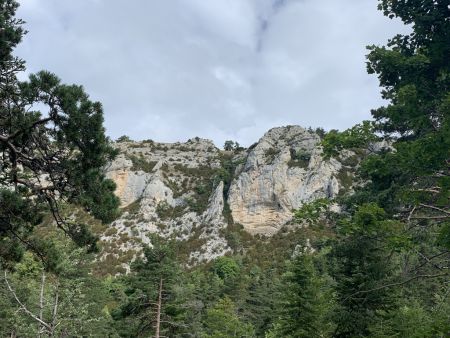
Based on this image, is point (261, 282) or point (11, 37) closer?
point (11, 37)

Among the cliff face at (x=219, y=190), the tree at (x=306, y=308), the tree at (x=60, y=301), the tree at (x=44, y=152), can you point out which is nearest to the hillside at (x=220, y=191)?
the cliff face at (x=219, y=190)

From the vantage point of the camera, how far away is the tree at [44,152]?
778cm

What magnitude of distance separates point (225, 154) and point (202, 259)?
3878 centimetres

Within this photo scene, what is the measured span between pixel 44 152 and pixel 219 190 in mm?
78484

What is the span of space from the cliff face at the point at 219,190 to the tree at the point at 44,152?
214ft

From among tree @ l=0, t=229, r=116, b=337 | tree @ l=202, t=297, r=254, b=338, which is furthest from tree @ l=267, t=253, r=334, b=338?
tree @ l=0, t=229, r=116, b=337

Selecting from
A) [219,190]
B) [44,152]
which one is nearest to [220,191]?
[219,190]

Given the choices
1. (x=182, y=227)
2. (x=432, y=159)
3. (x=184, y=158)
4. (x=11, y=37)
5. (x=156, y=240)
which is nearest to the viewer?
(x=432, y=159)

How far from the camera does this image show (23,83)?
25.8 feet

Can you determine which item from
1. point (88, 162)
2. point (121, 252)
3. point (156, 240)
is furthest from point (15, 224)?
point (121, 252)

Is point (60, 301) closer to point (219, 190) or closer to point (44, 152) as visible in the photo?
point (44, 152)

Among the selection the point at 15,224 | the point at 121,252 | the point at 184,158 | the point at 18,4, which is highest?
the point at 184,158

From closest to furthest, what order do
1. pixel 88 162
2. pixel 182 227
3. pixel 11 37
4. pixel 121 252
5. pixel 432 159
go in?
pixel 432 159 → pixel 88 162 → pixel 11 37 → pixel 121 252 → pixel 182 227

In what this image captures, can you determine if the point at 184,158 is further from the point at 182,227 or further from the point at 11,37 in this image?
the point at 11,37
